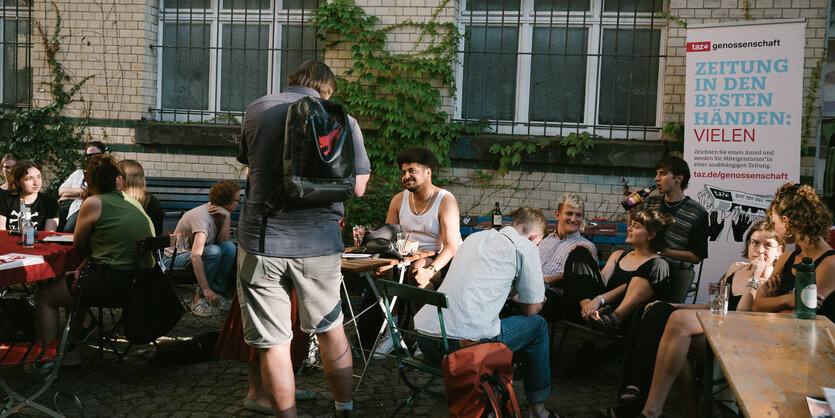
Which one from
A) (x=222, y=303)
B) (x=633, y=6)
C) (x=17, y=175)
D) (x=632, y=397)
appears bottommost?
(x=222, y=303)

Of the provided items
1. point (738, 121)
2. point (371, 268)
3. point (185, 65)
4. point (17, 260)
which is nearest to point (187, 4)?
point (185, 65)

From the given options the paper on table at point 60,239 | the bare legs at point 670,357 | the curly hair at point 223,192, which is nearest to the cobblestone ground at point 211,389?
the bare legs at point 670,357

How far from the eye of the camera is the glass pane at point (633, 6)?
320 inches

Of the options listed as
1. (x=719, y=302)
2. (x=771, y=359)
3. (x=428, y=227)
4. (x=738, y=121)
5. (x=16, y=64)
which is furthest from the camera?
(x=16, y=64)

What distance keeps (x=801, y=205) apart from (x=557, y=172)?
4.26 meters

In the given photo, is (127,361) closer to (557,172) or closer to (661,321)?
(661,321)

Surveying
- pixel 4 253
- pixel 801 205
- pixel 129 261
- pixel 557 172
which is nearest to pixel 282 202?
pixel 129 261

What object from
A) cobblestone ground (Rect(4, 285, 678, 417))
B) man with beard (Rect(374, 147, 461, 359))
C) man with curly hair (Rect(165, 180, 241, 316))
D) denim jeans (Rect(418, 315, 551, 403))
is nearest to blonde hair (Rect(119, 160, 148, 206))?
man with curly hair (Rect(165, 180, 241, 316))

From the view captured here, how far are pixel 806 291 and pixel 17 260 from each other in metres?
4.21

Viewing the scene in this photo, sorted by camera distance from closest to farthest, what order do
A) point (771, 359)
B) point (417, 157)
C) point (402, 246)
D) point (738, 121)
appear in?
point (771, 359) < point (402, 246) < point (417, 157) < point (738, 121)

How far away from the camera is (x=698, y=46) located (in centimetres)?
Answer: 734

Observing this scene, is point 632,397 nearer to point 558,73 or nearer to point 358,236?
point 358,236

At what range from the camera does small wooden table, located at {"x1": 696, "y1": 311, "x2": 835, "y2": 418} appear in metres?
2.33

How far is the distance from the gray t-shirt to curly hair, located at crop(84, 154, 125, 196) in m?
1.95
